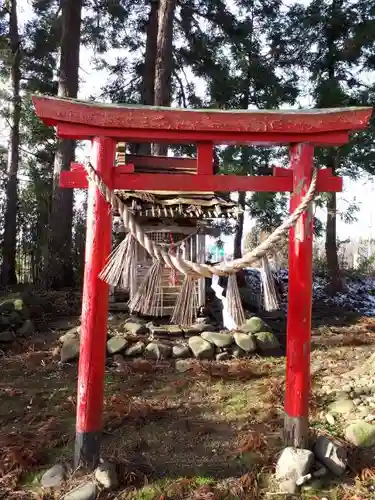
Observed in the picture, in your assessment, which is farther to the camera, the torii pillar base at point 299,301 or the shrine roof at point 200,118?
the torii pillar base at point 299,301

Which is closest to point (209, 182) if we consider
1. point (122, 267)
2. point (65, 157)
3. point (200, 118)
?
point (200, 118)

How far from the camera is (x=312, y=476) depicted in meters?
3.54

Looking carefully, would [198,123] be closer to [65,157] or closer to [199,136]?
[199,136]

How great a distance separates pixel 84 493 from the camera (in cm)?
330

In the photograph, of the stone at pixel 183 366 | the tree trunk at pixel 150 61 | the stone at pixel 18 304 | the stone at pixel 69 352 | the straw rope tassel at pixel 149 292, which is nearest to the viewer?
the straw rope tassel at pixel 149 292

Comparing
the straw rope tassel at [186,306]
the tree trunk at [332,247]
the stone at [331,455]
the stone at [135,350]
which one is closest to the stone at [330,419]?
the stone at [331,455]

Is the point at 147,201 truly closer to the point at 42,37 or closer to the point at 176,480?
the point at 176,480

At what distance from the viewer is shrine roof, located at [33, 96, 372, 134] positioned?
341cm

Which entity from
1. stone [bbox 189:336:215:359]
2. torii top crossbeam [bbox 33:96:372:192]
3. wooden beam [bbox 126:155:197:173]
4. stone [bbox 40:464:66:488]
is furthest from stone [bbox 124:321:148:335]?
torii top crossbeam [bbox 33:96:372:192]

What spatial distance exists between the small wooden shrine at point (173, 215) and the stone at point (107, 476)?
3.88 meters

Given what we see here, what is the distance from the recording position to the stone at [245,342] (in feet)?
25.0

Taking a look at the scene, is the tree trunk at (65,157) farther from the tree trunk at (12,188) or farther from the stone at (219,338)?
the stone at (219,338)

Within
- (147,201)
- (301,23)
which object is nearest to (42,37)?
(301,23)

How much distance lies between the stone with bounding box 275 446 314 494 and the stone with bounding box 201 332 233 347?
13.0ft
